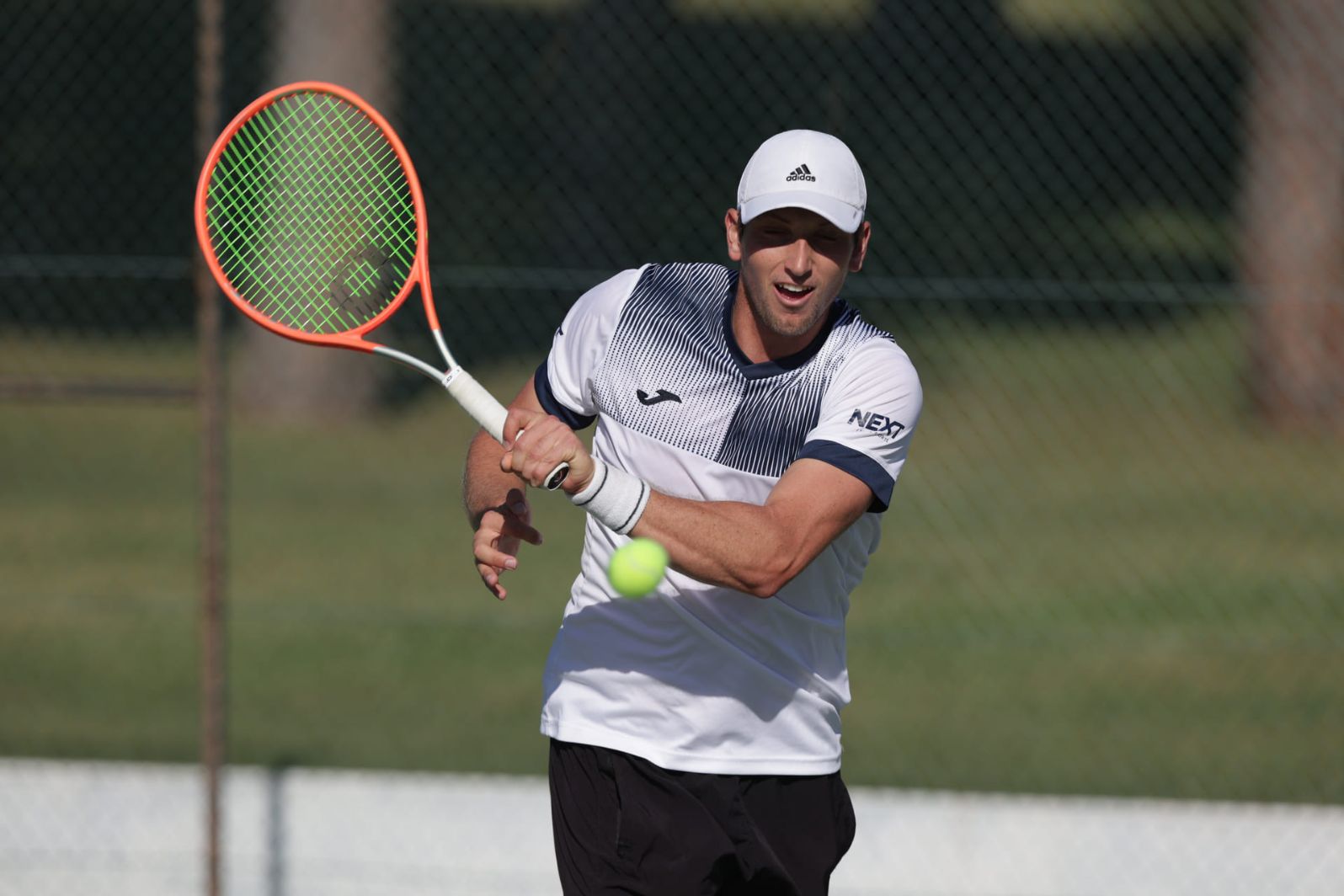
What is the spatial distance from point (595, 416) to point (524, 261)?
17.3 feet

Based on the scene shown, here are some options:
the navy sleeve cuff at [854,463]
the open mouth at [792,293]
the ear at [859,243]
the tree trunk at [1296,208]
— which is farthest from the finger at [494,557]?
the tree trunk at [1296,208]

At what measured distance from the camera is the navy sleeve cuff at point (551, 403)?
352cm

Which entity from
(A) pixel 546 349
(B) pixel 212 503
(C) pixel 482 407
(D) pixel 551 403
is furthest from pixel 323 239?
(A) pixel 546 349

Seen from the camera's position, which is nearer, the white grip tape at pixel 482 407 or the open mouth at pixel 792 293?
the white grip tape at pixel 482 407

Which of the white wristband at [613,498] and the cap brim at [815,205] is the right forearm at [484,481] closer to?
the white wristband at [613,498]

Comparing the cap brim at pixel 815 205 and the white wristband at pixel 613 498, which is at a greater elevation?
the cap brim at pixel 815 205

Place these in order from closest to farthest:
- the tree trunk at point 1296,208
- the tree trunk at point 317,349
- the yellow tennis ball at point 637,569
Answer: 1. the yellow tennis ball at point 637,569
2. the tree trunk at point 1296,208
3. the tree trunk at point 317,349

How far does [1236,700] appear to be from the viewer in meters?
7.14

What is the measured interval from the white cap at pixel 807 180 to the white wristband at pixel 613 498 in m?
0.58

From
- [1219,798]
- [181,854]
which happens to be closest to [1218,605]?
[1219,798]

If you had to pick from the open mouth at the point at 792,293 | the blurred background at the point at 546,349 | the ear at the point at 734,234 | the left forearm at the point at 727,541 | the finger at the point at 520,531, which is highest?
the blurred background at the point at 546,349

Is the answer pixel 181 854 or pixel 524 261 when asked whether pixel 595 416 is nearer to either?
→ pixel 181 854

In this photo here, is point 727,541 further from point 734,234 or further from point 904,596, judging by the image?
point 904,596

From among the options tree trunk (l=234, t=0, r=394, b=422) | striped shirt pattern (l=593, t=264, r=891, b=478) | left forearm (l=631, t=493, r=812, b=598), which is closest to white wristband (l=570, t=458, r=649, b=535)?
left forearm (l=631, t=493, r=812, b=598)
